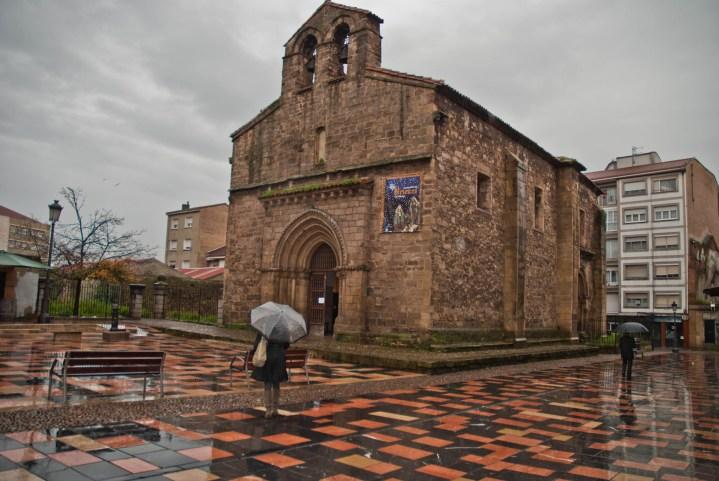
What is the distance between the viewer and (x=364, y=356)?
1366cm

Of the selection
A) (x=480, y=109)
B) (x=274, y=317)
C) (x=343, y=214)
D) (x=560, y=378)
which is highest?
(x=480, y=109)

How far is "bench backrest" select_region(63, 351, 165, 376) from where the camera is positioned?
7.26 m

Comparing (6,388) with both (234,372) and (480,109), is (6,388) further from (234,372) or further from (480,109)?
(480,109)

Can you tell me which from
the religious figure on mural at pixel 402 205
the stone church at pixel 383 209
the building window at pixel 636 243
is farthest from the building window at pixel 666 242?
the religious figure on mural at pixel 402 205

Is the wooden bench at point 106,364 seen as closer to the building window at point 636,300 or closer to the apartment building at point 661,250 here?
the apartment building at point 661,250

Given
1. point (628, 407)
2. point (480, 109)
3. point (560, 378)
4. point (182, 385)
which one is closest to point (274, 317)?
point (182, 385)

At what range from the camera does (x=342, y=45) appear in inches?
774

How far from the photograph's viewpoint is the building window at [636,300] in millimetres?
41969

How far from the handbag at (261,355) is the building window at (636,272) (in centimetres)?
4169

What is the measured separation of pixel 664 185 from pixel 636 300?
29.8 ft

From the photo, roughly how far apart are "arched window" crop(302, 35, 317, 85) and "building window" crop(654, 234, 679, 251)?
1299 inches

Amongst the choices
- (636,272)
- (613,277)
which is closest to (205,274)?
(613,277)

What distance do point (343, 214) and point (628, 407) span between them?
34.5 feet

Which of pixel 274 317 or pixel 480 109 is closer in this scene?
pixel 274 317
